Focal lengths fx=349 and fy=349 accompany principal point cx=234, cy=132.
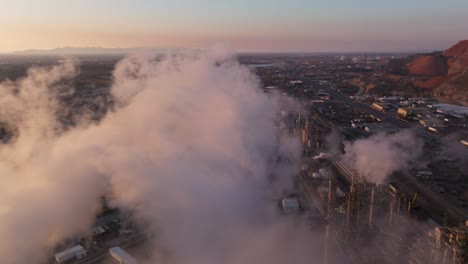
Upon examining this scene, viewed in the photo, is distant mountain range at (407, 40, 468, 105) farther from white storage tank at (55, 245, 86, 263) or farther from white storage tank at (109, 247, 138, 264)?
white storage tank at (55, 245, 86, 263)

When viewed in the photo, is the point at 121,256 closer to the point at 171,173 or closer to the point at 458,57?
the point at 171,173

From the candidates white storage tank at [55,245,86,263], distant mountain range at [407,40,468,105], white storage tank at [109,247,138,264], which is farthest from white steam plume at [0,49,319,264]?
distant mountain range at [407,40,468,105]

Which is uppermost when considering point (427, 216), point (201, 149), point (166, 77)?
point (166, 77)

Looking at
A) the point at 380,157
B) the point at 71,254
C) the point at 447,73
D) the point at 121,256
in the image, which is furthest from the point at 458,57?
the point at 71,254

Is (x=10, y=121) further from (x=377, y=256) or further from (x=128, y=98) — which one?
(x=377, y=256)

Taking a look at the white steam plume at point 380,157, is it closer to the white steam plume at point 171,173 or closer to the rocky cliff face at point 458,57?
the white steam plume at point 171,173

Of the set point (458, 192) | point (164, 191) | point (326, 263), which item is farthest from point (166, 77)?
point (458, 192)
